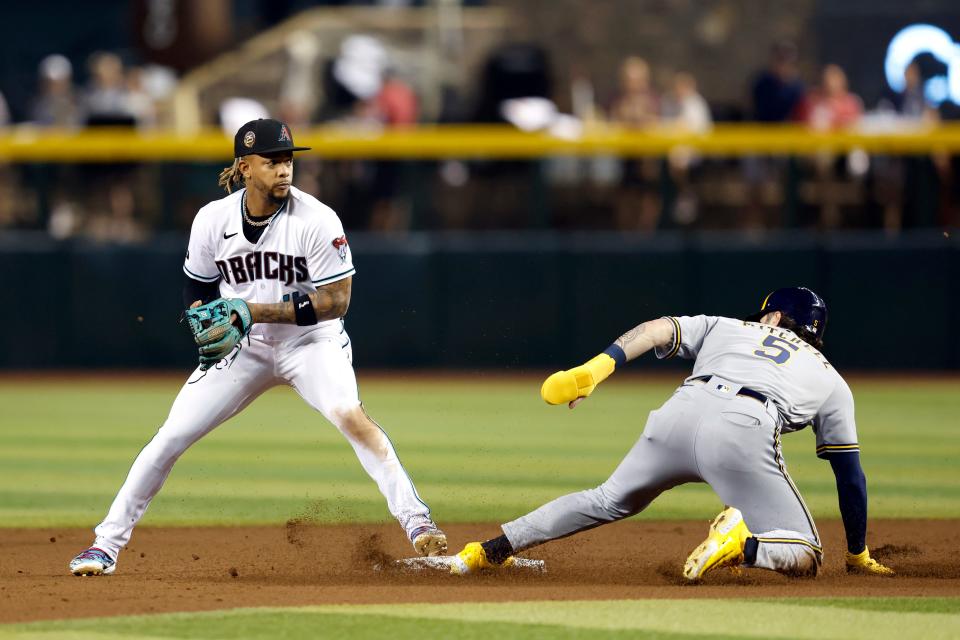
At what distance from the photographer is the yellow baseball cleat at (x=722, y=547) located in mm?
5648

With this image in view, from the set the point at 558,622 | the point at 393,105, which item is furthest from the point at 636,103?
the point at 558,622

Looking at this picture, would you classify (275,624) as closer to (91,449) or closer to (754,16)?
(91,449)

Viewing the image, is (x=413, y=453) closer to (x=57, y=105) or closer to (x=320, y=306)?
(x=320, y=306)

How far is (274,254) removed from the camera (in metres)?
6.35

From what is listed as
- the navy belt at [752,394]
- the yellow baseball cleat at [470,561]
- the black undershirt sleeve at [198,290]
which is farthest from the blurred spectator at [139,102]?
the navy belt at [752,394]

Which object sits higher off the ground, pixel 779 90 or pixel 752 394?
pixel 779 90

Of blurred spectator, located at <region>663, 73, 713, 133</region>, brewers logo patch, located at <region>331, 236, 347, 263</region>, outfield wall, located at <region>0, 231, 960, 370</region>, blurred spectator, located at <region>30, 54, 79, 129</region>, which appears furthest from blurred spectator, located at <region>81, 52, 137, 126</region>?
brewers logo patch, located at <region>331, 236, 347, 263</region>

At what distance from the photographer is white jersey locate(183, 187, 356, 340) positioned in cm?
631

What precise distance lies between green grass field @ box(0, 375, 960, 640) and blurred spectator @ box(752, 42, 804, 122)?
111 inches

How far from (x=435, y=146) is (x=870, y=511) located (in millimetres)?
8288

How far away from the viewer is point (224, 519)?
8336mm

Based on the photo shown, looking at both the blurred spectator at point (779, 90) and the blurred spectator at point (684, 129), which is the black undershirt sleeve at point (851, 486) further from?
the blurred spectator at point (779, 90)

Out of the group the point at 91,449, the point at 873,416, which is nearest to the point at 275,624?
the point at 91,449

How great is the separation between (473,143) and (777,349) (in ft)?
33.5
